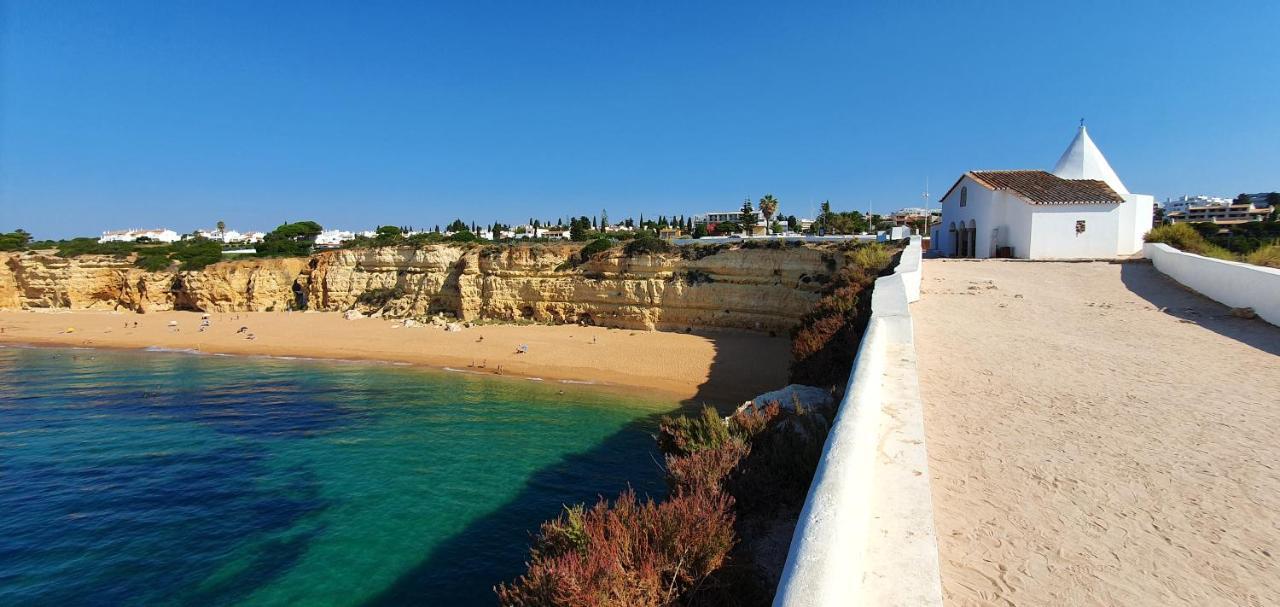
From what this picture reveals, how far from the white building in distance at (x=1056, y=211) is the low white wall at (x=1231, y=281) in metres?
6.67

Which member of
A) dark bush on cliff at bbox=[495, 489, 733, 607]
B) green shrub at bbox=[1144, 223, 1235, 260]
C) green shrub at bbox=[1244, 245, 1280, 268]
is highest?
green shrub at bbox=[1144, 223, 1235, 260]

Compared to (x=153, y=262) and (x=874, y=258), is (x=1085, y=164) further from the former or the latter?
(x=153, y=262)

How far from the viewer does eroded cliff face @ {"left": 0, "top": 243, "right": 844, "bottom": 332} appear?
23.2 m

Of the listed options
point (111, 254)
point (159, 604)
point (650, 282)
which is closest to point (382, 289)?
point (650, 282)

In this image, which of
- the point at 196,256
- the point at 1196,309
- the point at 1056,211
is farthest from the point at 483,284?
the point at 1196,309

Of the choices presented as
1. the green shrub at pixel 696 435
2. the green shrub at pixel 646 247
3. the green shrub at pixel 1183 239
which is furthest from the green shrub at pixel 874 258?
the green shrub at pixel 696 435

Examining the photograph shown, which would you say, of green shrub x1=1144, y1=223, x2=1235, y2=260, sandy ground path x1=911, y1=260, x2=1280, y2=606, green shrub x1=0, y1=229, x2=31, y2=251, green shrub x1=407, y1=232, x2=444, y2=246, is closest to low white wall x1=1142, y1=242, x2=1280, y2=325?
sandy ground path x1=911, y1=260, x2=1280, y2=606

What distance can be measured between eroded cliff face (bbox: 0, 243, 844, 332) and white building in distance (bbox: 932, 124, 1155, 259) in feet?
21.0

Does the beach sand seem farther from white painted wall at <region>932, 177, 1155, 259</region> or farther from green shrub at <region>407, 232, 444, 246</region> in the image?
white painted wall at <region>932, 177, 1155, 259</region>

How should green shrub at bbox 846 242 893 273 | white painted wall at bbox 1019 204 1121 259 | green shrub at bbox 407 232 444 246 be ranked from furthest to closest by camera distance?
green shrub at bbox 407 232 444 246
white painted wall at bbox 1019 204 1121 259
green shrub at bbox 846 242 893 273

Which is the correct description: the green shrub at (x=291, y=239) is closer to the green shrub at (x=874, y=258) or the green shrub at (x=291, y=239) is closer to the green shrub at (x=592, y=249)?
the green shrub at (x=592, y=249)

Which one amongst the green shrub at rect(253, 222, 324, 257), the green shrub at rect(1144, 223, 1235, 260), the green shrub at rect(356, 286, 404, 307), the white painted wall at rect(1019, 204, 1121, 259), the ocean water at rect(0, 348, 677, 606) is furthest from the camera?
the green shrub at rect(253, 222, 324, 257)

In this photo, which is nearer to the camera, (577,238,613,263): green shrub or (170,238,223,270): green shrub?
(577,238,613,263): green shrub

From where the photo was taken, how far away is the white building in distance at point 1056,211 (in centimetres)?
1961
